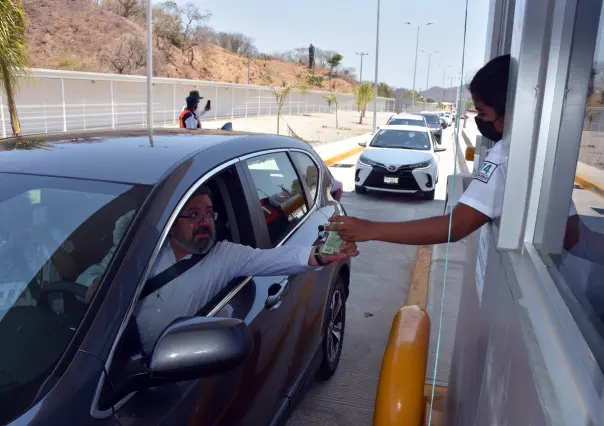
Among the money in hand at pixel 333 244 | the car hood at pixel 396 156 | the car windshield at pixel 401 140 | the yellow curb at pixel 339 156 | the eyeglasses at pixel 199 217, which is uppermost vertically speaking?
the eyeglasses at pixel 199 217

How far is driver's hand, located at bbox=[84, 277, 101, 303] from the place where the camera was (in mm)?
1695

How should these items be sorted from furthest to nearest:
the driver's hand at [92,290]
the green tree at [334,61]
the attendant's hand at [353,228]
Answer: the green tree at [334,61]
the attendant's hand at [353,228]
the driver's hand at [92,290]

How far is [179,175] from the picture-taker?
209cm

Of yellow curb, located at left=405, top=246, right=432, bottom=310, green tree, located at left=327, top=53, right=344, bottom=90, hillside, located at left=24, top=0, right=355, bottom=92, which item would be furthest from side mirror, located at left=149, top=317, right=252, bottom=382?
green tree, located at left=327, top=53, right=344, bottom=90

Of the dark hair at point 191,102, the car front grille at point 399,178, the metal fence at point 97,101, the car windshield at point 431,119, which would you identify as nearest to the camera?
the dark hair at point 191,102

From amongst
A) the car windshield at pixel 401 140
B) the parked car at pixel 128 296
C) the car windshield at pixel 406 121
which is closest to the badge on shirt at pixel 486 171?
the parked car at pixel 128 296

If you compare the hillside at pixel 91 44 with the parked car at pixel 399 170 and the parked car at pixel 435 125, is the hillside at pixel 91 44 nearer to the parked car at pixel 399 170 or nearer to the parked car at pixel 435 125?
the parked car at pixel 435 125

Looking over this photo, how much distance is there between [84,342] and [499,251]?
1219mm

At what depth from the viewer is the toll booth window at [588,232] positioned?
0.99 meters

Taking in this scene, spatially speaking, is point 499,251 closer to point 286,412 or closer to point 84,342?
point 84,342

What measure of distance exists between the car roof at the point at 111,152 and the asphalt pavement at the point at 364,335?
5.83 ft

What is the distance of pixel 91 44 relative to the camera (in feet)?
170

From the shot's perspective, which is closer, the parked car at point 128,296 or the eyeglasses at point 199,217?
the parked car at point 128,296

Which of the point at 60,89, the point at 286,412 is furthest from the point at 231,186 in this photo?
the point at 60,89
